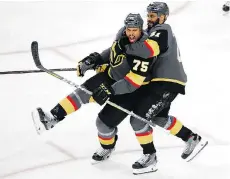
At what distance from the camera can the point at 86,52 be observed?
5387 millimetres

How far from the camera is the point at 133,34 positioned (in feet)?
11.0

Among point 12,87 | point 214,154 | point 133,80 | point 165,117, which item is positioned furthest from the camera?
point 12,87

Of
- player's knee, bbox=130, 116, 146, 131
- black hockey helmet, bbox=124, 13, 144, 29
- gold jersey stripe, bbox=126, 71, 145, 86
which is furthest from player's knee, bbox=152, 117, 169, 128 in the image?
black hockey helmet, bbox=124, 13, 144, 29

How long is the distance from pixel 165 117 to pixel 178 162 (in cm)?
34

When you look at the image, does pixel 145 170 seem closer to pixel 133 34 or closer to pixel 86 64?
pixel 86 64

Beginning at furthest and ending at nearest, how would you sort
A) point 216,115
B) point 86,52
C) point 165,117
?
point 86,52
point 216,115
point 165,117

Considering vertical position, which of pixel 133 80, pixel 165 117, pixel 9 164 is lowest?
pixel 9 164

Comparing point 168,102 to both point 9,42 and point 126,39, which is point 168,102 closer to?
point 126,39

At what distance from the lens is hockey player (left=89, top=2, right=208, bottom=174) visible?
11.1 ft

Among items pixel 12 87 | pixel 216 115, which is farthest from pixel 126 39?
pixel 12 87

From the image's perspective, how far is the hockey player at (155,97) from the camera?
11.1ft

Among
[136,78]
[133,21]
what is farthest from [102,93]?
[133,21]

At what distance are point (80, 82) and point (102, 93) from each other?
1573 millimetres

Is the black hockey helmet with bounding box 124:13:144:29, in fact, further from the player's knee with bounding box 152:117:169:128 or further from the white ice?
the white ice
